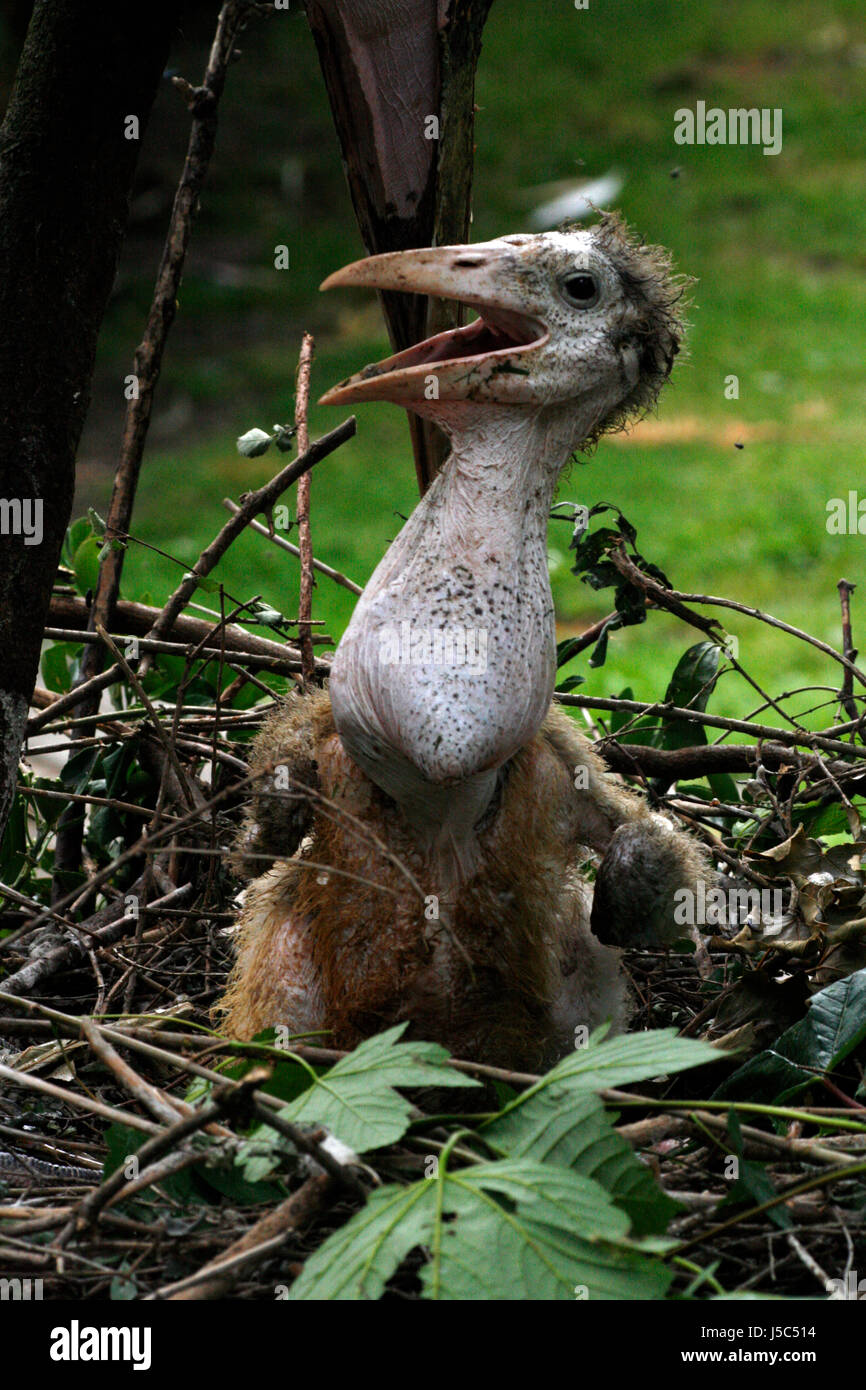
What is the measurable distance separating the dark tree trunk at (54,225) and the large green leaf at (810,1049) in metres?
0.97

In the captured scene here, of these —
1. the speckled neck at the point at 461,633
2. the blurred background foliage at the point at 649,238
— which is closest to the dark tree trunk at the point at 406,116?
the speckled neck at the point at 461,633

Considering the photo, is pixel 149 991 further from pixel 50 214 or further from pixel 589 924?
pixel 50 214

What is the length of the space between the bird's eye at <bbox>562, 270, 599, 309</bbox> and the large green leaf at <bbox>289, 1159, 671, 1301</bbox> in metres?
1.01

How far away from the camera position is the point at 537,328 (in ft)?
5.79

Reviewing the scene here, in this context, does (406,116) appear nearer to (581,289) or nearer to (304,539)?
(581,289)

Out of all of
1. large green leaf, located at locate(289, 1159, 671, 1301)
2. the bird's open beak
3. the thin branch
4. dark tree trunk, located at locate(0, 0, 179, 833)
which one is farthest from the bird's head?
large green leaf, located at locate(289, 1159, 671, 1301)

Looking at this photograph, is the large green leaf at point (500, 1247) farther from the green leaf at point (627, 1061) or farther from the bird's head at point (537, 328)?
the bird's head at point (537, 328)

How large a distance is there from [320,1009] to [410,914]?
0.17m

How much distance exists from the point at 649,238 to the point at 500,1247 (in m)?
10.1

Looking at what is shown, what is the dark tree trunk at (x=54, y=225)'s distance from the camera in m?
1.71

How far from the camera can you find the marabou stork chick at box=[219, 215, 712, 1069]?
1664mm

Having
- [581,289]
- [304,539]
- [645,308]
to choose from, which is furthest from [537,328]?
[304,539]

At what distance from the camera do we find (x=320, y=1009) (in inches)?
73.5
